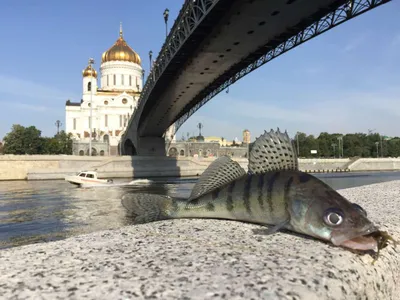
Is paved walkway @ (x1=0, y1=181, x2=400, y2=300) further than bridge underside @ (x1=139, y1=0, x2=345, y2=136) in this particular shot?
No

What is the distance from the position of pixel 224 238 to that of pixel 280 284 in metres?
1.37

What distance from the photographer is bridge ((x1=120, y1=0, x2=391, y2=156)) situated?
18627mm

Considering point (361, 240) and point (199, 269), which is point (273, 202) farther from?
point (199, 269)

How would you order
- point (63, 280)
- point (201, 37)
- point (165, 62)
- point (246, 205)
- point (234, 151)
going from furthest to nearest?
point (234, 151) < point (165, 62) < point (201, 37) < point (246, 205) < point (63, 280)

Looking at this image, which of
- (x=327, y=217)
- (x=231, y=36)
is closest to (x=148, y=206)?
(x=327, y=217)

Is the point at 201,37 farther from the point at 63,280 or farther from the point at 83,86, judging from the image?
the point at 83,86

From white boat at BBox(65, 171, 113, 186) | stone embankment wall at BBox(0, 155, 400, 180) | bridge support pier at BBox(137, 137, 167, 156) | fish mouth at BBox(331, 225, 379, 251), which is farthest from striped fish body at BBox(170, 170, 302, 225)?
bridge support pier at BBox(137, 137, 167, 156)

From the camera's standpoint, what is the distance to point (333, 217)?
2996mm

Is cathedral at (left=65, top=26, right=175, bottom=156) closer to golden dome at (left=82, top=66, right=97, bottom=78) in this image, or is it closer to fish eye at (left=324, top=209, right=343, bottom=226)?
golden dome at (left=82, top=66, right=97, bottom=78)

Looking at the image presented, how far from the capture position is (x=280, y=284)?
227 centimetres

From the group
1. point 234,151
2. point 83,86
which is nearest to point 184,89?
point 234,151

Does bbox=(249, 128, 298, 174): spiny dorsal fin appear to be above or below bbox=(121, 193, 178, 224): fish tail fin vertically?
above

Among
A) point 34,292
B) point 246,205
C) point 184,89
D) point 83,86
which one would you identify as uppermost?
point 83,86

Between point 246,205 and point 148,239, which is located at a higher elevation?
point 246,205
